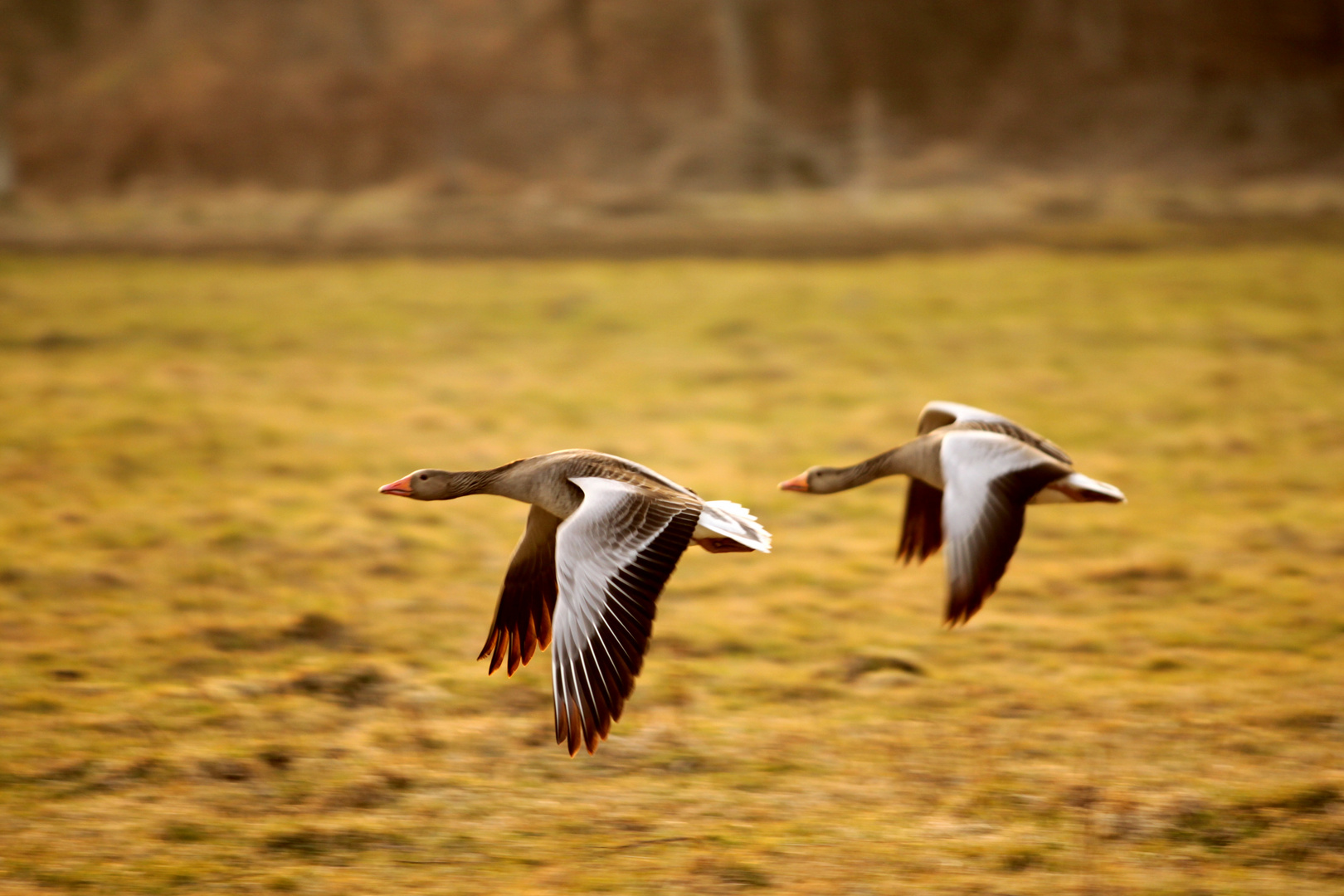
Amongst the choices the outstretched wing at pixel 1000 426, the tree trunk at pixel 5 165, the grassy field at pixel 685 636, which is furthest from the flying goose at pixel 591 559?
the tree trunk at pixel 5 165

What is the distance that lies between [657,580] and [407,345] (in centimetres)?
1092

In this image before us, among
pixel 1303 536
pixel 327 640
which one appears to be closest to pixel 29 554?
pixel 327 640

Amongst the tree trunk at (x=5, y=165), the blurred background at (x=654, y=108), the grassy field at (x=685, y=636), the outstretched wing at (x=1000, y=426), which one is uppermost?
the blurred background at (x=654, y=108)

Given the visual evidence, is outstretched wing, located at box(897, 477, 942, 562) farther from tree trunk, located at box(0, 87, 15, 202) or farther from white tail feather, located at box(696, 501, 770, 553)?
tree trunk, located at box(0, 87, 15, 202)

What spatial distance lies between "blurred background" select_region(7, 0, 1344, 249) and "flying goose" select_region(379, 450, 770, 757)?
2318 centimetres

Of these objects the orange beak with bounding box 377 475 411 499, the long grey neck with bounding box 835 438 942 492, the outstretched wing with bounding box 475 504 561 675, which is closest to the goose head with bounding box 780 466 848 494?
the long grey neck with bounding box 835 438 942 492

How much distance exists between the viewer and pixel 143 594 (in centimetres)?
708

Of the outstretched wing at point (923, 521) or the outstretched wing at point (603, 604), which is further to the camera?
the outstretched wing at point (923, 521)

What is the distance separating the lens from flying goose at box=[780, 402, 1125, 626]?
4355 millimetres

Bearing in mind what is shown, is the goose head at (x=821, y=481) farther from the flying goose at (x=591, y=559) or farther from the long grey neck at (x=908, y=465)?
the flying goose at (x=591, y=559)

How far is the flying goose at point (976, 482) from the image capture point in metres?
4.36

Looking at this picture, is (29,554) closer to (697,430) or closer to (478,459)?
(478,459)

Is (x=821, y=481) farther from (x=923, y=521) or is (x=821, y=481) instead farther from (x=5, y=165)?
(x=5, y=165)

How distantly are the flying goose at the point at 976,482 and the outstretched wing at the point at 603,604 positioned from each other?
2.80 ft
